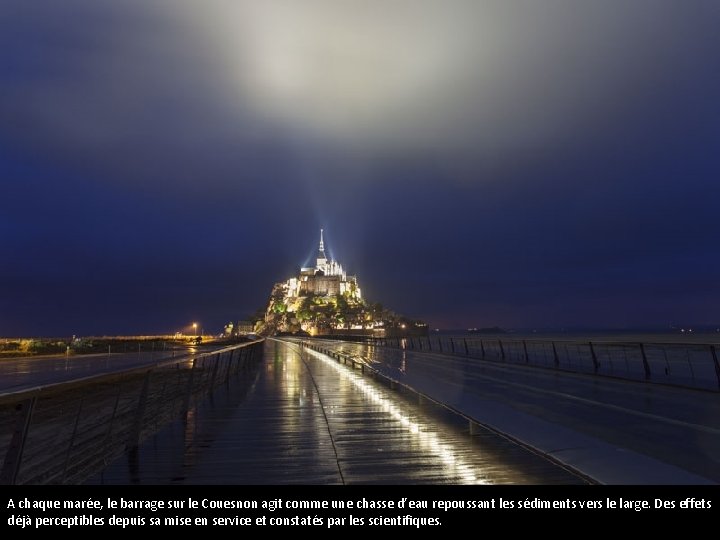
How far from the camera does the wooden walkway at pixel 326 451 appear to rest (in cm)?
654

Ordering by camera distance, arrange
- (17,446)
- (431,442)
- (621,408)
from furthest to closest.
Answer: (621,408)
(431,442)
(17,446)

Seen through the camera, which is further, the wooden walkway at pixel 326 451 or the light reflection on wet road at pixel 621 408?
the light reflection on wet road at pixel 621 408

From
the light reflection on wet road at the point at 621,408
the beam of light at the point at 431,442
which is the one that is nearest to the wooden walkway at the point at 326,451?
the beam of light at the point at 431,442

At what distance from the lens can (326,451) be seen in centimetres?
802

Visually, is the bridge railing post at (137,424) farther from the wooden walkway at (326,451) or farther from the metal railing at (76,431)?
the wooden walkway at (326,451)

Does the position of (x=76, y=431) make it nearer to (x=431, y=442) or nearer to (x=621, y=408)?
(x=431, y=442)

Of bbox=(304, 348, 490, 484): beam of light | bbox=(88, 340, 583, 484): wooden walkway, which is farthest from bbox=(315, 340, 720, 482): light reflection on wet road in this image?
bbox=(88, 340, 583, 484): wooden walkway

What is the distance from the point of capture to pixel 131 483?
632 cm

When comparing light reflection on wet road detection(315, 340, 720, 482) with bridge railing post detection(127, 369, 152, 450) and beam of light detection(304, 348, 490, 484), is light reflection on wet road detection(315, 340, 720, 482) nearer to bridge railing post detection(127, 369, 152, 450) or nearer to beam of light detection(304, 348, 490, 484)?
beam of light detection(304, 348, 490, 484)

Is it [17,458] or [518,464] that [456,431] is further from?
[17,458]

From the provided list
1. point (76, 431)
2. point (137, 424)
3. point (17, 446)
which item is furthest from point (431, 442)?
point (17, 446)

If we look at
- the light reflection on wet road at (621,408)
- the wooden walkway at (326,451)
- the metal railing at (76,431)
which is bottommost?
the light reflection on wet road at (621,408)
